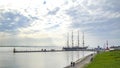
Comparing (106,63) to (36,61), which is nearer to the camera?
(106,63)

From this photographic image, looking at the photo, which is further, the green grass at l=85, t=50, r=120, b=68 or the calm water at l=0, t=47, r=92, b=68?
the calm water at l=0, t=47, r=92, b=68

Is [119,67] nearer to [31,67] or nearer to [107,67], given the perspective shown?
[107,67]

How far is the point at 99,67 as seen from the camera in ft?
137

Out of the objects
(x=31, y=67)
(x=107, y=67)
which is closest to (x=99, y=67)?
(x=107, y=67)

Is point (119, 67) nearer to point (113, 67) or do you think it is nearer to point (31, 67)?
point (113, 67)

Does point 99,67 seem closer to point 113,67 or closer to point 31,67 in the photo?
point 113,67

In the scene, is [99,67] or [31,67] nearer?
[99,67]

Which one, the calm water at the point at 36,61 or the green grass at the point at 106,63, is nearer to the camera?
the green grass at the point at 106,63

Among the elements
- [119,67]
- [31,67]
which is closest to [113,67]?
[119,67]

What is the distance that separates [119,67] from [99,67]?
3.59 m

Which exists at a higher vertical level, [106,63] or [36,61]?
[106,63]

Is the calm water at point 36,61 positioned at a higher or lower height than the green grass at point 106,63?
lower

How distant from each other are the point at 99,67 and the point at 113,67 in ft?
8.76

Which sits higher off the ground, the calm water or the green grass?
the green grass
